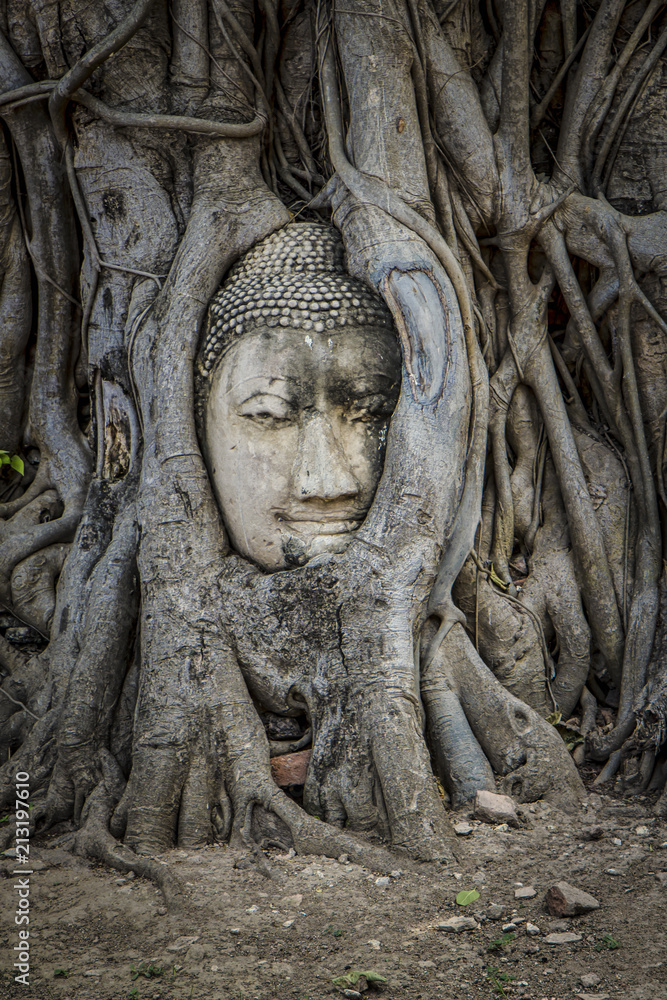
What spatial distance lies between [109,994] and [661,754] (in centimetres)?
220

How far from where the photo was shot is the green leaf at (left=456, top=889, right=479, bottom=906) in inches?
102

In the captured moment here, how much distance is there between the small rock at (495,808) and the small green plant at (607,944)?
761 mm

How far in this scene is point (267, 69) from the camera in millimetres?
4055

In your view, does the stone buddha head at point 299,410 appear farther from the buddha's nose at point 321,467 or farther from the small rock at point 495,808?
the small rock at point 495,808

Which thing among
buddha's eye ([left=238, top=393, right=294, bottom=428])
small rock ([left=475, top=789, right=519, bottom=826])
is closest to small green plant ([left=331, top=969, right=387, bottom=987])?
small rock ([left=475, top=789, right=519, bottom=826])

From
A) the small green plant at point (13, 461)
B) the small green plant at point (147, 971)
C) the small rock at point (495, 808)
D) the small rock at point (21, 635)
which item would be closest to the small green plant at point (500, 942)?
the small rock at point (495, 808)

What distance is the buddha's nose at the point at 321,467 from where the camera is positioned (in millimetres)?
3434

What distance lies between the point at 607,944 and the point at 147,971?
1237mm

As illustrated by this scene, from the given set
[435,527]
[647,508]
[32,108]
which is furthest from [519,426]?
[32,108]

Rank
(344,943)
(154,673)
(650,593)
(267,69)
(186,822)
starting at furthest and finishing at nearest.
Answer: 1. (267,69)
2. (650,593)
3. (154,673)
4. (186,822)
5. (344,943)

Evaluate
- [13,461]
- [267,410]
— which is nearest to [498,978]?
[267,410]

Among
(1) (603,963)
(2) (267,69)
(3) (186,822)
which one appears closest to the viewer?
(1) (603,963)

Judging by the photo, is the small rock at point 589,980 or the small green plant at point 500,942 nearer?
the small rock at point 589,980

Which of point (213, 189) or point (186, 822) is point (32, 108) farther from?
point (186, 822)
